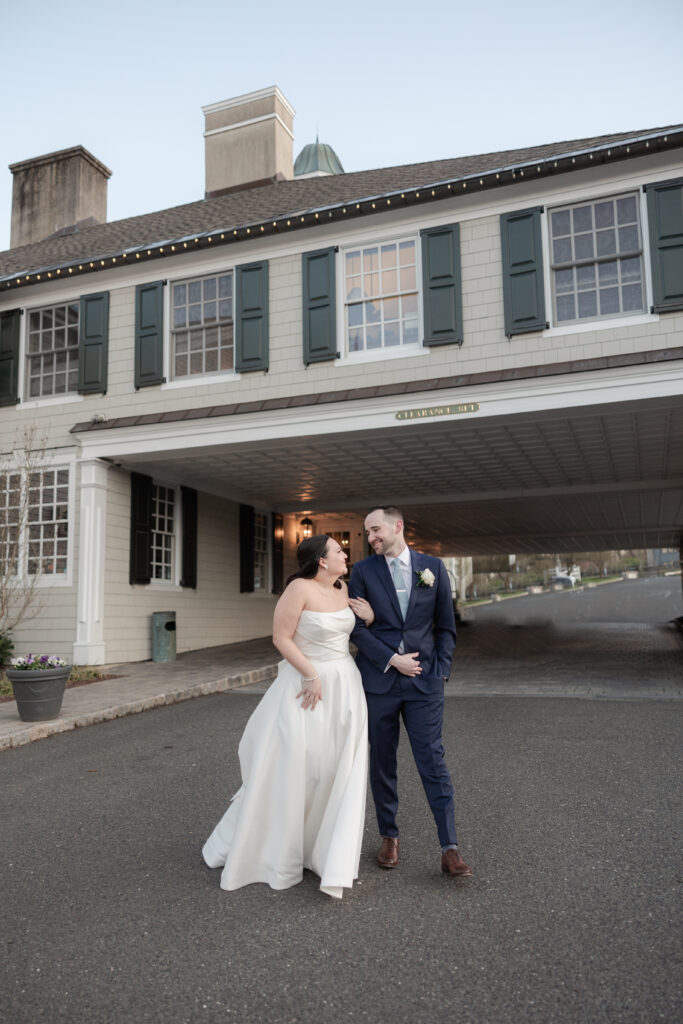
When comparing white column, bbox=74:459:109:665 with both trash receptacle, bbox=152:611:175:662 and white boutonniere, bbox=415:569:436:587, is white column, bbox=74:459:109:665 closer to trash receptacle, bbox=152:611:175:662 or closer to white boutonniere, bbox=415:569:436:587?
trash receptacle, bbox=152:611:175:662

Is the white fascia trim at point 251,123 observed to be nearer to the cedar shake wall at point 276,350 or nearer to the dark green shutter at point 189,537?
the cedar shake wall at point 276,350

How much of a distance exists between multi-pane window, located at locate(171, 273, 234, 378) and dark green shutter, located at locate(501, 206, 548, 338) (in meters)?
4.37

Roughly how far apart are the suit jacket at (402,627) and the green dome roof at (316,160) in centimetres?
4696

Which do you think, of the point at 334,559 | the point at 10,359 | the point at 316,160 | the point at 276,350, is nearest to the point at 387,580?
the point at 334,559

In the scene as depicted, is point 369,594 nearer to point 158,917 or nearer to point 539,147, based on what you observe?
point 158,917

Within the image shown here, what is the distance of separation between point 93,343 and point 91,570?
12.2 ft

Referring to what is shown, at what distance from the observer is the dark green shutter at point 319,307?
11.1 m

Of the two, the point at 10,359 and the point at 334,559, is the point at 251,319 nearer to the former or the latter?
the point at 10,359

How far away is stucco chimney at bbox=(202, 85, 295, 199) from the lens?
18.1 metres

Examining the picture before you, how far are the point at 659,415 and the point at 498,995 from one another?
9.08 metres

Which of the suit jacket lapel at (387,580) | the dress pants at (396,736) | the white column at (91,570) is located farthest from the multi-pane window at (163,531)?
the dress pants at (396,736)

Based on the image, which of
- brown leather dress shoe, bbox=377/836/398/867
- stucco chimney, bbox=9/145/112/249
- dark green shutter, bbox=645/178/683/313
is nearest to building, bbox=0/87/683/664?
dark green shutter, bbox=645/178/683/313

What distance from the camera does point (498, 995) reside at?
2578 mm

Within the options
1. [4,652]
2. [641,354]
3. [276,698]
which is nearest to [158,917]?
→ [276,698]
